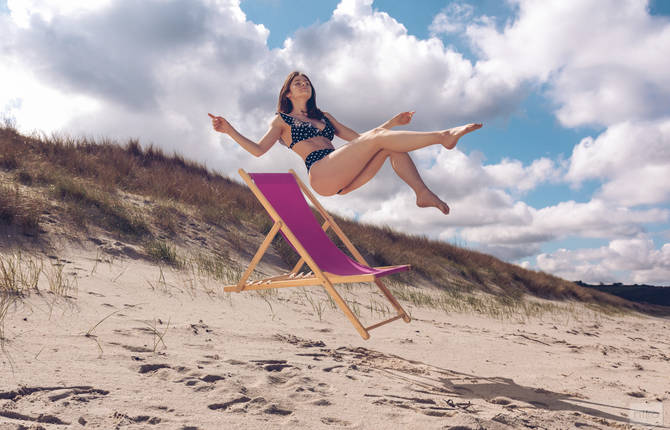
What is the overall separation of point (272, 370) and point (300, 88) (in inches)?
85.5

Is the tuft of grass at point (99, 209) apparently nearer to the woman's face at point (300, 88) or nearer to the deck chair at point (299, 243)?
the deck chair at point (299, 243)

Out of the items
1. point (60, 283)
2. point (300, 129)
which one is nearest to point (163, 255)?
point (60, 283)

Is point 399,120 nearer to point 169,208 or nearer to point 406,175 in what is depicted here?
point 406,175

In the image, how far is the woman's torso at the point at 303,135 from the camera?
343cm

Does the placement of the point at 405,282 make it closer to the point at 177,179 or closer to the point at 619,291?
the point at 177,179

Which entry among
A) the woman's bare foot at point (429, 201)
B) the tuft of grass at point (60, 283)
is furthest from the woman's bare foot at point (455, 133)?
the tuft of grass at point (60, 283)

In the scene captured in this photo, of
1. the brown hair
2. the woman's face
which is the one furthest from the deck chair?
the woman's face

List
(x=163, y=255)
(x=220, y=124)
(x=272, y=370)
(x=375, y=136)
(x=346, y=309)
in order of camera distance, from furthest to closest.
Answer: (x=163, y=255)
(x=220, y=124)
(x=375, y=136)
(x=346, y=309)
(x=272, y=370)

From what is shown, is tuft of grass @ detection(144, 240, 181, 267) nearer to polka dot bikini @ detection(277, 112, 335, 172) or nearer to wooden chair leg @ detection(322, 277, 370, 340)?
polka dot bikini @ detection(277, 112, 335, 172)

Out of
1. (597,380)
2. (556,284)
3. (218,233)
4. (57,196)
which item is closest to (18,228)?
(57,196)

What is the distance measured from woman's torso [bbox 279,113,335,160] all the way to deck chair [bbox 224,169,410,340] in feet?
1.01

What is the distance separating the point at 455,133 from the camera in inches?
104

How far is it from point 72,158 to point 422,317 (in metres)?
6.98

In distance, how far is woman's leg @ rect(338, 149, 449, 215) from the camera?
294cm
